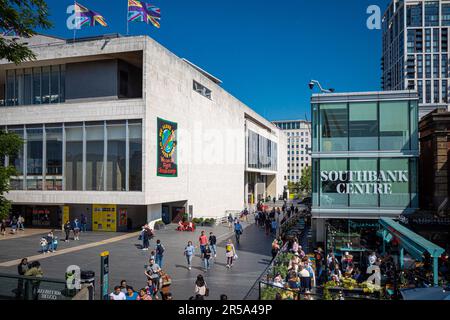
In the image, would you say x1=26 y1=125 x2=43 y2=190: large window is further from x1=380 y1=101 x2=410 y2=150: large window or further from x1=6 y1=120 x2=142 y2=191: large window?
x1=380 y1=101 x2=410 y2=150: large window

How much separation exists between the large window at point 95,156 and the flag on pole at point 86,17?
7931 mm

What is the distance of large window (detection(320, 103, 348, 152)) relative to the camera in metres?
22.2

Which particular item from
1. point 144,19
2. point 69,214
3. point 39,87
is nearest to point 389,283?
point 144,19

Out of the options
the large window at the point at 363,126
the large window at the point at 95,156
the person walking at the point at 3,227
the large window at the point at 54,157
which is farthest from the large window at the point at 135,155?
the large window at the point at 363,126

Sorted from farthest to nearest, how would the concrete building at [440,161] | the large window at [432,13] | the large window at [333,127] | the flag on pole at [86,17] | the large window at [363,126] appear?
the large window at [432,13], the flag on pole at [86,17], the large window at [333,127], the large window at [363,126], the concrete building at [440,161]

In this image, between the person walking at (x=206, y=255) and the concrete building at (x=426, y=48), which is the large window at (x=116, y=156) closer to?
the person walking at (x=206, y=255)

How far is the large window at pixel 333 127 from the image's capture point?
2223 cm

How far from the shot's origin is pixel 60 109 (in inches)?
1261

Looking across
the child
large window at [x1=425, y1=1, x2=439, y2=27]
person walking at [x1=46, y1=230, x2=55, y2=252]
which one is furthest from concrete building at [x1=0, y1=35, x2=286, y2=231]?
large window at [x1=425, y1=1, x2=439, y2=27]

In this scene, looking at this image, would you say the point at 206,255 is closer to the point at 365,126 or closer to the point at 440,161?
the point at 365,126

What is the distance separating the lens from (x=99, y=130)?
3145 centimetres

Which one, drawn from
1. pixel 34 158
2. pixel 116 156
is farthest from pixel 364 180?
pixel 34 158

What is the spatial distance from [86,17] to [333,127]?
828 inches
